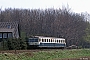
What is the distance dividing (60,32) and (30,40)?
1636 inches

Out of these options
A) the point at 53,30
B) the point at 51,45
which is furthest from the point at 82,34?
the point at 51,45

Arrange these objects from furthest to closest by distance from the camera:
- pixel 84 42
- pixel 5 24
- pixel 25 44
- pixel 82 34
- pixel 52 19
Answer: pixel 52 19, pixel 82 34, pixel 84 42, pixel 5 24, pixel 25 44

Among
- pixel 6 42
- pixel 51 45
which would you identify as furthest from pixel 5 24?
pixel 6 42

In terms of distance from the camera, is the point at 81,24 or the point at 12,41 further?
the point at 81,24

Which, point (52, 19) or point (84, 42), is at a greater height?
point (52, 19)

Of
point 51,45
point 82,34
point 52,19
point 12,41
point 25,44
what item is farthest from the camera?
point 52,19

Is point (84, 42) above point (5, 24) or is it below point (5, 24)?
below

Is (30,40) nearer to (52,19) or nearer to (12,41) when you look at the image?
(12,41)

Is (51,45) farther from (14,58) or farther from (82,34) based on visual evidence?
(82,34)

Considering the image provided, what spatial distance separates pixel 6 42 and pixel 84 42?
4624cm

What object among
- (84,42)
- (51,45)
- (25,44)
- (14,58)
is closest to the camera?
(14,58)

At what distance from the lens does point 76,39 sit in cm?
8506

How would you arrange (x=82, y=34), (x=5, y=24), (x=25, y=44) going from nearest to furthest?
(x=25, y=44), (x=5, y=24), (x=82, y=34)

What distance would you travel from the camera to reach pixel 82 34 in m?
86.9
